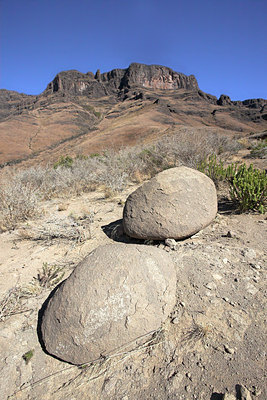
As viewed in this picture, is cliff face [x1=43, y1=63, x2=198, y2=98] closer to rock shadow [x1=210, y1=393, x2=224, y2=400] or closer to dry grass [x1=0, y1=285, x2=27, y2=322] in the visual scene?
dry grass [x1=0, y1=285, x2=27, y2=322]

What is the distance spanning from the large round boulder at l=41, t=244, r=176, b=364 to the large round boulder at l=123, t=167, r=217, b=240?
3.36 feet

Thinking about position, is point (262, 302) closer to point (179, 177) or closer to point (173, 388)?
point (173, 388)

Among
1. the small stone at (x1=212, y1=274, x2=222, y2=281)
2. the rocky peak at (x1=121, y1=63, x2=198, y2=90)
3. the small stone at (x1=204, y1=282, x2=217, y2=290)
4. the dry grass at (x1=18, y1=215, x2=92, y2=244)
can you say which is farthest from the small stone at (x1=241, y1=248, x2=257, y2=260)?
the rocky peak at (x1=121, y1=63, x2=198, y2=90)

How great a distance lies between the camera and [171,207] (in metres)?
2.96

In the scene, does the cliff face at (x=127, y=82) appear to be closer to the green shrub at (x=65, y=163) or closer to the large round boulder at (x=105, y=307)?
the green shrub at (x=65, y=163)

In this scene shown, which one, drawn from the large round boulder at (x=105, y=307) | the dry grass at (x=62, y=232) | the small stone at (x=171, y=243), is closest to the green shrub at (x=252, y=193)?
the small stone at (x=171, y=243)

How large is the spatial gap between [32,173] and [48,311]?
23.9 ft

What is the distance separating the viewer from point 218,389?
1.36 metres

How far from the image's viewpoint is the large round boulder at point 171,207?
2.95m

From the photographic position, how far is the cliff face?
90188 millimetres

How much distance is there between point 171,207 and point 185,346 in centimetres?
169

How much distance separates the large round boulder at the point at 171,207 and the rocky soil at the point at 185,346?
0.82 feet

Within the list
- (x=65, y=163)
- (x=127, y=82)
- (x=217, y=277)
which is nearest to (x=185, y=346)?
(x=217, y=277)

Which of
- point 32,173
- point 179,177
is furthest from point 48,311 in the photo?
point 32,173
